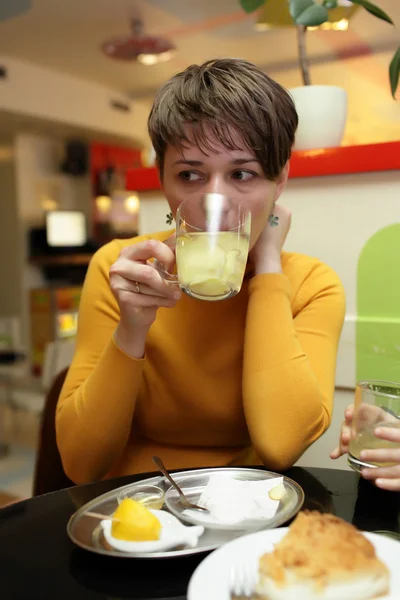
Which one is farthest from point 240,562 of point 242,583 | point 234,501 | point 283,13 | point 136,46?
point 136,46

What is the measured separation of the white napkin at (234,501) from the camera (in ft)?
2.59

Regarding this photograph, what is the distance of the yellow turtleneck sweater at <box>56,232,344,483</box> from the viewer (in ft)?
3.72

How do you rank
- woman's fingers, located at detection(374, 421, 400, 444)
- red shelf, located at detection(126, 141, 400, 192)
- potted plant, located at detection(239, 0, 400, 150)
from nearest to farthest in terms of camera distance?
woman's fingers, located at detection(374, 421, 400, 444), red shelf, located at detection(126, 141, 400, 192), potted plant, located at detection(239, 0, 400, 150)

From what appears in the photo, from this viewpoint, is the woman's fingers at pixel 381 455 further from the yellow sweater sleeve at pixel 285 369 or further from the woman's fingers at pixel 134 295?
the woman's fingers at pixel 134 295

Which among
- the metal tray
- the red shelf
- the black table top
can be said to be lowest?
the black table top

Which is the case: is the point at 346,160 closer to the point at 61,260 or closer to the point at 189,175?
the point at 189,175

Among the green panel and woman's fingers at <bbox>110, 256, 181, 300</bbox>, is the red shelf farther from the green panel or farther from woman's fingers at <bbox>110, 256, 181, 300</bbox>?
woman's fingers at <bbox>110, 256, 181, 300</bbox>

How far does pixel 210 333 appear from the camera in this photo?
1.33m

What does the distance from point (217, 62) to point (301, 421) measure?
796 millimetres

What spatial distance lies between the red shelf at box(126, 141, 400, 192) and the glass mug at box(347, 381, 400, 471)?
34.4 inches

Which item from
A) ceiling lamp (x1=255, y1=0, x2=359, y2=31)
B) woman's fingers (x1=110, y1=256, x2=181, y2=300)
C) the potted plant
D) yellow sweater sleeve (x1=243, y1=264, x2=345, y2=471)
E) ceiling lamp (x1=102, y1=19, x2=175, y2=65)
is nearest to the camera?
woman's fingers (x1=110, y1=256, x2=181, y2=300)

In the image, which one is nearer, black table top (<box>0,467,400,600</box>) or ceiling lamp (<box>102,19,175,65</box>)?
black table top (<box>0,467,400,600</box>)

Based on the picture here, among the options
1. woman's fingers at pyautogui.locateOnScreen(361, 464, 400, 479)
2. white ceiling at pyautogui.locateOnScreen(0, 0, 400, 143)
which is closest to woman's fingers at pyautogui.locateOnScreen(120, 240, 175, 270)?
woman's fingers at pyautogui.locateOnScreen(361, 464, 400, 479)

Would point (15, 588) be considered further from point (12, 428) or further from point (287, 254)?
point (12, 428)
